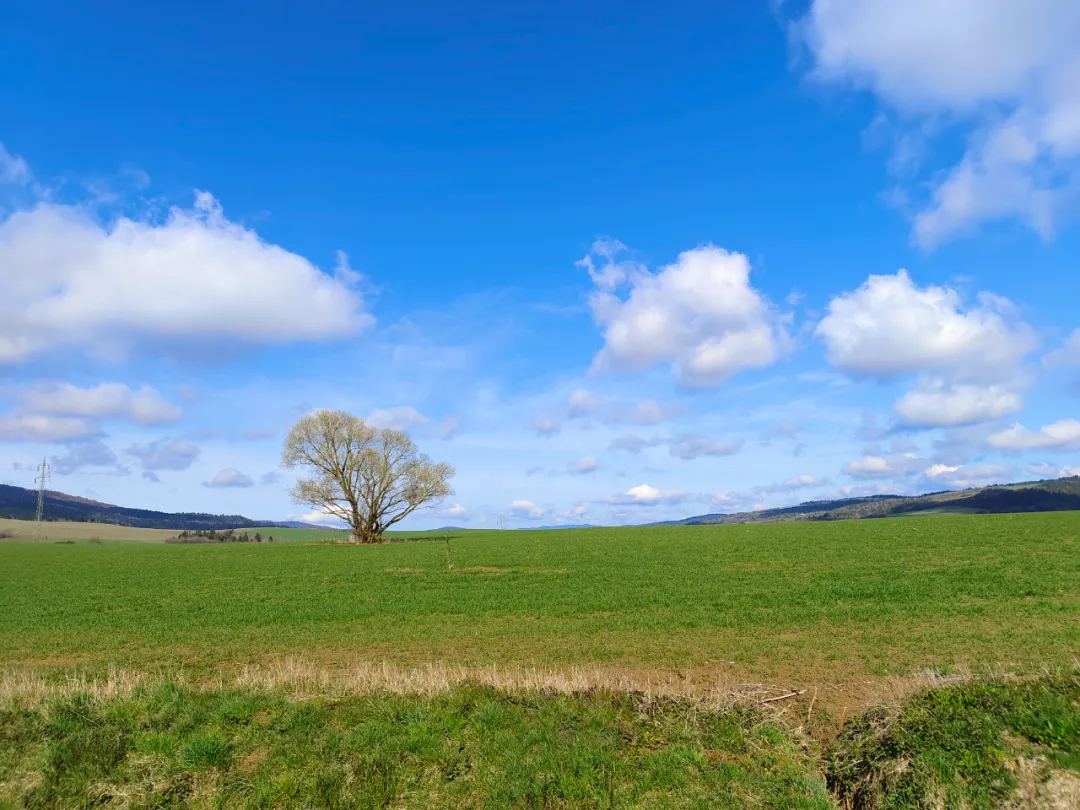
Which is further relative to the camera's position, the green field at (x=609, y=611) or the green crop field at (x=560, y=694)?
the green field at (x=609, y=611)

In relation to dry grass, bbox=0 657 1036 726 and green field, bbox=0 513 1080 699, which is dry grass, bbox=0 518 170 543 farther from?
dry grass, bbox=0 657 1036 726

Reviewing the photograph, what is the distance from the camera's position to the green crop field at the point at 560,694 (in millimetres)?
9078

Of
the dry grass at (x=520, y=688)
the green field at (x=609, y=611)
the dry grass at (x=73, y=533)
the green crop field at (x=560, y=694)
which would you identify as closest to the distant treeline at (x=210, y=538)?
the dry grass at (x=73, y=533)

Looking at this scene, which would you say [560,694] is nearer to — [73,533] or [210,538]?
[210,538]

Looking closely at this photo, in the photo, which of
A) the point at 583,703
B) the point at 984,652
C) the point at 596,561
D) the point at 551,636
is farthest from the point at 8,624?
the point at 984,652

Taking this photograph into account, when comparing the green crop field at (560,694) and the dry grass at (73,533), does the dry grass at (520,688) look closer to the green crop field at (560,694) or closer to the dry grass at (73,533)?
the green crop field at (560,694)

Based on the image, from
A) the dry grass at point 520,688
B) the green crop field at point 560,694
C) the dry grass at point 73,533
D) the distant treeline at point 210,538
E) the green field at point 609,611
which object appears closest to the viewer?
the green crop field at point 560,694

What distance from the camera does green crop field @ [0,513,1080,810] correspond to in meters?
9.08

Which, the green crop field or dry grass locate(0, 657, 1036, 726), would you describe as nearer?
the green crop field

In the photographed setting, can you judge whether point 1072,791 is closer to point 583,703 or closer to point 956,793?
point 956,793

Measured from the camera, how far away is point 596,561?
4797cm

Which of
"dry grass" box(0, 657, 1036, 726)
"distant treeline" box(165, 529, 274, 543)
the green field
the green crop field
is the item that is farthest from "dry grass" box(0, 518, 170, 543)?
"dry grass" box(0, 657, 1036, 726)

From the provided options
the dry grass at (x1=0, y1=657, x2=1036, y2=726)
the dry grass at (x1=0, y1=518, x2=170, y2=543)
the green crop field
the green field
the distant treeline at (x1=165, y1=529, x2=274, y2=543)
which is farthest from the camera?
the distant treeline at (x1=165, y1=529, x2=274, y2=543)

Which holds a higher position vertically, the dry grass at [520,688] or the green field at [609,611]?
the dry grass at [520,688]
